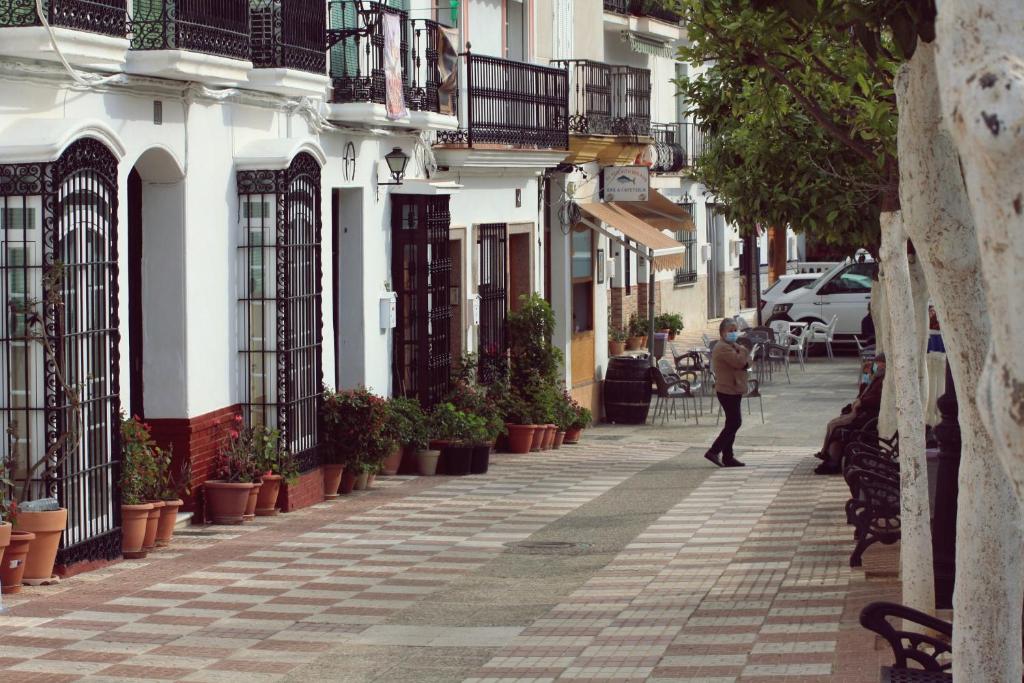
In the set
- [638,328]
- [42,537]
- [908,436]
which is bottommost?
[42,537]

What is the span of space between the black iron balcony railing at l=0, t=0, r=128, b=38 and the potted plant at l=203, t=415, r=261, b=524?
4.02 metres

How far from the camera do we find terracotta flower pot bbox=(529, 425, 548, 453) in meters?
22.9

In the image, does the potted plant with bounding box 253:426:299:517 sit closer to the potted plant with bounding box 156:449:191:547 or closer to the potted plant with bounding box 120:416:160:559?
the potted plant with bounding box 156:449:191:547

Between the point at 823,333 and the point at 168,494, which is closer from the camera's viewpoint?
the point at 168,494

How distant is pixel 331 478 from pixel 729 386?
543 centimetres

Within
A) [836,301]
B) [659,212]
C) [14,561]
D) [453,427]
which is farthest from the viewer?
[836,301]

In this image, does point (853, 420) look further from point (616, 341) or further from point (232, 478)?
point (616, 341)

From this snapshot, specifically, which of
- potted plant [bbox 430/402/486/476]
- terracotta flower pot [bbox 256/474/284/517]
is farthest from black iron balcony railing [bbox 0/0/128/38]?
potted plant [bbox 430/402/486/476]

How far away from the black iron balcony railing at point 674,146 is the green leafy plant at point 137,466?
2379 cm

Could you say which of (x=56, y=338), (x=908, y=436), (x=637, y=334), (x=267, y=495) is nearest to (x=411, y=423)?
(x=267, y=495)

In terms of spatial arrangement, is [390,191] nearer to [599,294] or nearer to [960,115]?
[599,294]

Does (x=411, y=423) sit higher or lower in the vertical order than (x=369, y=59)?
lower

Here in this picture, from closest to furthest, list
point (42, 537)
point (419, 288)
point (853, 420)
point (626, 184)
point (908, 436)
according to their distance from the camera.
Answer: point (908, 436), point (42, 537), point (853, 420), point (419, 288), point (626, 184)

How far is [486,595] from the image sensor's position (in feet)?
41.0
